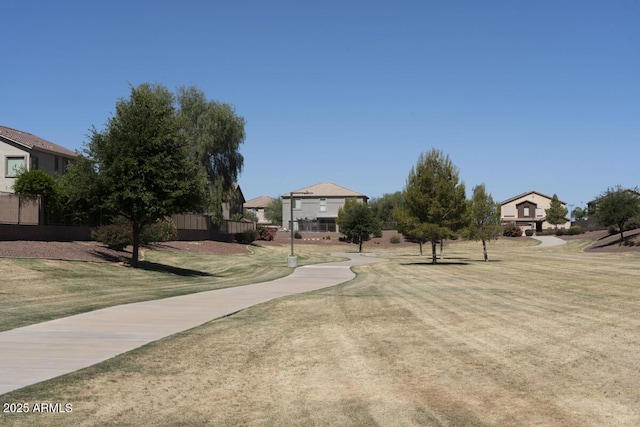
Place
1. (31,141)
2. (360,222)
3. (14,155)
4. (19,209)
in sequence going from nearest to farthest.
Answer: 1. (19,209)
2. (14,155)
3. (31,141)
4. (360,222)

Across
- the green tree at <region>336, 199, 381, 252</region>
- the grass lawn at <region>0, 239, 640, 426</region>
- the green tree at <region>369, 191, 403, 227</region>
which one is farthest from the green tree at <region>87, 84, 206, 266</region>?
the green tree at <region>369, 191, 403, 227</region>

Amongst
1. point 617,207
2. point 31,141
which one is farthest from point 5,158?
point 617,207

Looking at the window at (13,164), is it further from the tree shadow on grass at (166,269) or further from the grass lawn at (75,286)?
the tree shadow on grass at (166,269)

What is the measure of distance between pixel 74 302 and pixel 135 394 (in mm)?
11257

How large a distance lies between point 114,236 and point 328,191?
74879 mm

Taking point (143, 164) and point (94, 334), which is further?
point (143, 164)

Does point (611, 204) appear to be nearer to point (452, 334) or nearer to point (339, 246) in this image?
point (339, 246)

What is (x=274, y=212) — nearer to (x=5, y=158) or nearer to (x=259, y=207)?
(x=259, y=207)

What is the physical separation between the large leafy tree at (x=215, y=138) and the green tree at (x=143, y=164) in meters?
27.2

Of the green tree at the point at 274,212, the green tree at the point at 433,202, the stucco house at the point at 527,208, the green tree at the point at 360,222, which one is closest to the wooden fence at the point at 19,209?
the green tree at the point at 433,202

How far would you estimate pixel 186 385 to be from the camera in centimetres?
Answer: 792

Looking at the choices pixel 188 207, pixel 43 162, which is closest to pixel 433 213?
pixel 188 207

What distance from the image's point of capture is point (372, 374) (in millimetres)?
8594

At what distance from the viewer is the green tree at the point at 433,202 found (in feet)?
150
